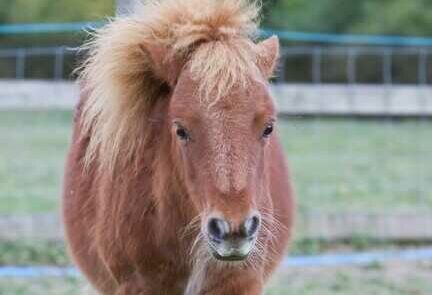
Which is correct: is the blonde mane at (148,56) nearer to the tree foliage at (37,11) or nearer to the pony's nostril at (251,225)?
the pony's nostril at (251,225)

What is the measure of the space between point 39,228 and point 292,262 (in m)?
1.70

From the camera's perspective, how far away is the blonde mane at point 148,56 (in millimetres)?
2982

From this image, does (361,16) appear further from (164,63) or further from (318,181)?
(164,63)

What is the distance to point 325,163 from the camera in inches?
425

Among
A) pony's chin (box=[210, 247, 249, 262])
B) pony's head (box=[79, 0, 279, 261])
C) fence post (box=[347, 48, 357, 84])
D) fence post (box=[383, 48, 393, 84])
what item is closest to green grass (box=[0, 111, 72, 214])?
fence post (box=[347, 48, 357, 84])

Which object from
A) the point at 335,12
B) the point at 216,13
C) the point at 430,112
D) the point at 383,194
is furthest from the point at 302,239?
the point at 335,12

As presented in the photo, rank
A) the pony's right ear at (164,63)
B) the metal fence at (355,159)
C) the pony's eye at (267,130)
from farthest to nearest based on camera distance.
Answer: the metal fence at (355,159) → the pony's right ear at (164,63) → the pony's eye at (267,130)

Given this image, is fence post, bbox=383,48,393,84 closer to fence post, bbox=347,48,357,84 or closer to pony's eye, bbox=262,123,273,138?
fence post, bbox=347,48,357,84

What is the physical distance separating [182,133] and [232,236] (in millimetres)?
414

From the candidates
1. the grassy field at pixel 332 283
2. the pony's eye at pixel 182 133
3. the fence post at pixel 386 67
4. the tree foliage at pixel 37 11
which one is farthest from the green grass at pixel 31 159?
the pony's eye at pixel 182 133

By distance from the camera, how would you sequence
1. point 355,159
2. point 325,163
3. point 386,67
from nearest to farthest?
1. point 325,163
2. point 355,159
3. point 386,67

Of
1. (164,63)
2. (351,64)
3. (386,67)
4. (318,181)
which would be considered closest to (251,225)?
(164,63)

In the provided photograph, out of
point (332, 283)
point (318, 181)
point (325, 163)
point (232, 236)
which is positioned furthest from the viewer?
point (325, 163)

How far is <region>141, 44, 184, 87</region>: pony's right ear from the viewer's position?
3.07 meters
